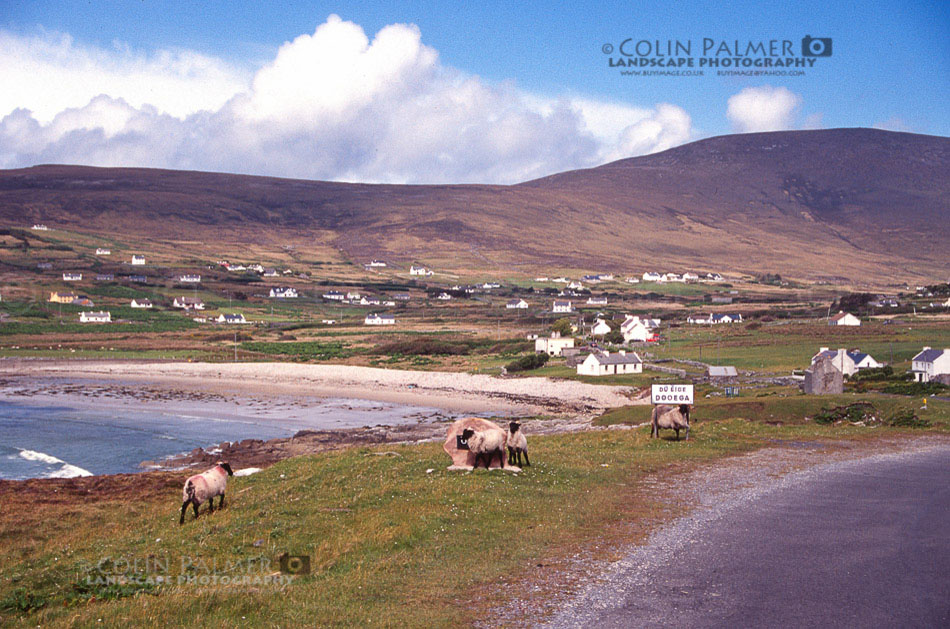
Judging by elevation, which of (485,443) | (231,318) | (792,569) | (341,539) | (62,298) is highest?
(62,298)

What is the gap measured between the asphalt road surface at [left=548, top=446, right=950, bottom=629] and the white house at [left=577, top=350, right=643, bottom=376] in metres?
57.7

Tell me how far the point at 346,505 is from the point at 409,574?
4.56 m

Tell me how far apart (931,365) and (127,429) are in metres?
51.4

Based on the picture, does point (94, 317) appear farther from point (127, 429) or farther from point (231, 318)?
point (127, 429)

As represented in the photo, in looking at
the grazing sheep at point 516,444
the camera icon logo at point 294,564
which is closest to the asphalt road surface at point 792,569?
the camera icon logo at point 294,564

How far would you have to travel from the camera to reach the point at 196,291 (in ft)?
562

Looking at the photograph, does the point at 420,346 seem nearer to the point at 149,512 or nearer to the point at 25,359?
the point at 25,359

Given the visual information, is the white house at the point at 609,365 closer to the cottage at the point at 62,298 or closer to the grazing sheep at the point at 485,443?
the grazing sheep at the point at 485,443

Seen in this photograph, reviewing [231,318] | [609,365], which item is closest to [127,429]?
[609,365]

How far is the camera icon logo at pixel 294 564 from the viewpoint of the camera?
11086 millimetres

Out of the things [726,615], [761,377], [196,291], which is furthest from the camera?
[196,291]

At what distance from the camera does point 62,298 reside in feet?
477

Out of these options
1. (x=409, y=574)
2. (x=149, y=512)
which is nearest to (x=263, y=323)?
(x=149, y=512)

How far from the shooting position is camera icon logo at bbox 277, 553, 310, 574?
36.4ft
